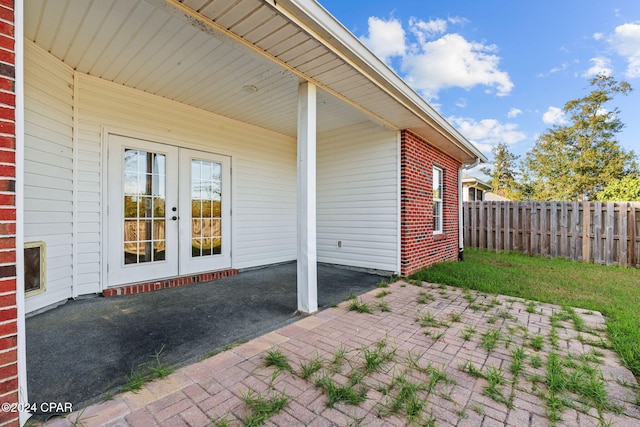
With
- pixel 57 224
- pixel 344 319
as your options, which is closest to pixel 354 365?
pixel 344 319

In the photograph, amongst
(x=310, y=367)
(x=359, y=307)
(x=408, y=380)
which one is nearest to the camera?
(x=408, y=380)

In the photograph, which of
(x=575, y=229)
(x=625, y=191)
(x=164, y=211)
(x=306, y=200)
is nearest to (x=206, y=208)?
(x=164, y=211)

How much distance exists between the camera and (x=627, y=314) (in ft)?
9.98

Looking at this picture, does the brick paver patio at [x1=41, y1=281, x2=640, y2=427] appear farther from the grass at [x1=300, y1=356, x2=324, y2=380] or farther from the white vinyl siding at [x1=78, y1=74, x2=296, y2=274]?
the white vinyl siding at [x1=78, y1=74, x2=296, y2=274]

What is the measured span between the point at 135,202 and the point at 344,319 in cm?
333

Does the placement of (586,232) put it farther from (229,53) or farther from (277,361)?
(229,53)

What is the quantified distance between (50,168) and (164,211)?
138 centimetres

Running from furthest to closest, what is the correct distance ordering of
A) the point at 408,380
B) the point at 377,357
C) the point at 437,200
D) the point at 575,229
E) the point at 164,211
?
1. the point at 575,229
2. the point at 437,200
3. the point at 164,211
4. the point at 377,357
5. the point at 408,380

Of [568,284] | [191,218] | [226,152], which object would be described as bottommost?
[568,284]

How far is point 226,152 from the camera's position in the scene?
4.93 meters

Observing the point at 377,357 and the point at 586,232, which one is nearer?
the point at 377,357

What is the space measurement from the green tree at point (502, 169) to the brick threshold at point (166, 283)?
30031 mm

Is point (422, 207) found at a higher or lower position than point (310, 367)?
higher

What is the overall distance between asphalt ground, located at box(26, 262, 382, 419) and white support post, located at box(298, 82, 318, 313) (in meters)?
0.28
